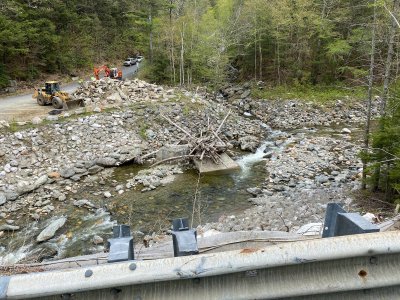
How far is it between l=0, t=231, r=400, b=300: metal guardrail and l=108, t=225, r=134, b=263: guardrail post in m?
0.18

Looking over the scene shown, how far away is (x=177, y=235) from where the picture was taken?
6.45 ft

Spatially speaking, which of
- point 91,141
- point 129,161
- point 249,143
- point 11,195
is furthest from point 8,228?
point 249,143

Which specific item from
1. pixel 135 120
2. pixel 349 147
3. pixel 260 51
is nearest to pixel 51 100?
pixel 135 120

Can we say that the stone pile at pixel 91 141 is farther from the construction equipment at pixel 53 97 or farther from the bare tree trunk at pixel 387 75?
the bare tree trunk at pixel 387 75

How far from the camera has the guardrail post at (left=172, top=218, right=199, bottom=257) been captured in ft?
5.99

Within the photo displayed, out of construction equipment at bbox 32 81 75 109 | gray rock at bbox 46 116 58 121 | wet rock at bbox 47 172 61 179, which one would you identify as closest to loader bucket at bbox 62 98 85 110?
construction equipment at bbox 32 81 75 109

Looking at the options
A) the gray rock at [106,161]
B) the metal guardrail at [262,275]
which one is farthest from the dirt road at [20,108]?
the metal guardrail at [262,275]

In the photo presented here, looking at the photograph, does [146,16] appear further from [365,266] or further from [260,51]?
[365,266]

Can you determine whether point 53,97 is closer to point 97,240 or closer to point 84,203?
point 84,203

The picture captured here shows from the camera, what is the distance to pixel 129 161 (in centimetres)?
1427

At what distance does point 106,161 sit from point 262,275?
12.7 meters

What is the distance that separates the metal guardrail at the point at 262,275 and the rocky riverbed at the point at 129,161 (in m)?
4.47

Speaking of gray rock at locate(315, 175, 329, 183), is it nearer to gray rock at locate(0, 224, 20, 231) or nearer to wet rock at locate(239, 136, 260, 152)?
wet rock at locate(239, 136, 260, 152)

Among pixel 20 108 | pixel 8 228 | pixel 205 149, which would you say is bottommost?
pixel 8 228
